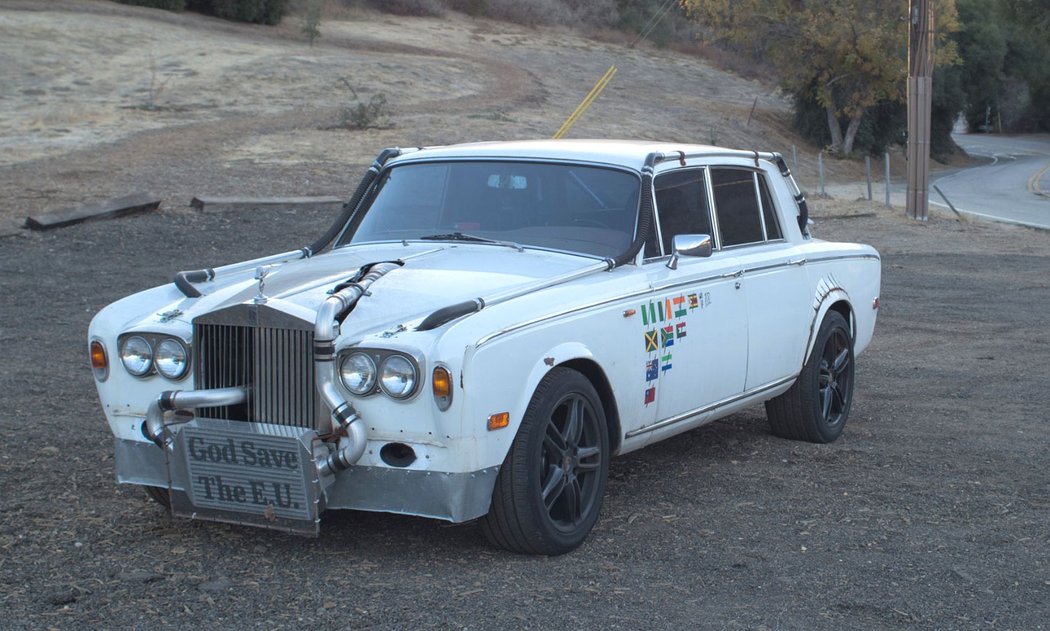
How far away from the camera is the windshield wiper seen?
5.84 m

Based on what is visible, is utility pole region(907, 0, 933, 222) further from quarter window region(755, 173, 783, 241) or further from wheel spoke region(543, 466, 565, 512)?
wheel spoke region(543, 466, 565, 512)

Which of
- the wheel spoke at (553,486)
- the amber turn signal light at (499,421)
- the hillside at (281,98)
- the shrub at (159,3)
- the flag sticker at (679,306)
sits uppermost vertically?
the shrub at (159,3)

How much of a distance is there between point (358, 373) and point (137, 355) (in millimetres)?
1025

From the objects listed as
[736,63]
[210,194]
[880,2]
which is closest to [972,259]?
[210,194]

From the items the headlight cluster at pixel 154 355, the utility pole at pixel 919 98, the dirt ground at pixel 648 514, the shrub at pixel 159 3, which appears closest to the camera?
the dirt ground at pixel 648 514

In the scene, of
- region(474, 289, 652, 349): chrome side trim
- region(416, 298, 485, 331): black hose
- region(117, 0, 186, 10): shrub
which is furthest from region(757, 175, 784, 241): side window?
region(117, 0, 186, 10): shrub

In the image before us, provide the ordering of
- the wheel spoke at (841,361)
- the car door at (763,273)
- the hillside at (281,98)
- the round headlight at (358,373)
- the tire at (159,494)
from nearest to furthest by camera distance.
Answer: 1. the round headlight at (358,373)
2. the tire at (159,494)
3. the car door at (763,273)
4. the wheel spoke at (841,361)
5. the hillside at (281,98)

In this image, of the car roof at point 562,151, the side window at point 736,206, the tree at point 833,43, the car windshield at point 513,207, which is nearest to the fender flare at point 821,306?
the side window at point 736,206

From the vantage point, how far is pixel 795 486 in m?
6.24

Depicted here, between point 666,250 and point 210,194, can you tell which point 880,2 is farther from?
point 666,250

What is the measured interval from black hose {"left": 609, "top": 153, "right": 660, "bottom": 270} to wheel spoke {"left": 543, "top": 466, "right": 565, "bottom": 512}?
106 cm

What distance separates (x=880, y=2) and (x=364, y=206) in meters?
46.5

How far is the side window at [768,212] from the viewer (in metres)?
7.13

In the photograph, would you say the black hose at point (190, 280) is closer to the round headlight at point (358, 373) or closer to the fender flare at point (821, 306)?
the round headlight at point (358, 373)
